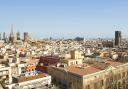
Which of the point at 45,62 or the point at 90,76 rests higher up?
the point at 45,62

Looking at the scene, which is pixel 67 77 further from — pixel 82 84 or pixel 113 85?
pixel 113 85

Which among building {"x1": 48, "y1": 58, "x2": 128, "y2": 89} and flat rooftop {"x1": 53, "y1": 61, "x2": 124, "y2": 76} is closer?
building {"x1": 48, "y1": 58, "x2": 128, "y2": 89}

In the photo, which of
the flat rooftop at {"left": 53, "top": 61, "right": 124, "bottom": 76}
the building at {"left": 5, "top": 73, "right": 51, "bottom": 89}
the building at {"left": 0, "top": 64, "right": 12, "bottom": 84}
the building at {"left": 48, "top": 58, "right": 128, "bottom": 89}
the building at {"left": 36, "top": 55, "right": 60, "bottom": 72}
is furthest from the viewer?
the building at {"left": 36, "top": 55, "right": 60, "bottom": 72}

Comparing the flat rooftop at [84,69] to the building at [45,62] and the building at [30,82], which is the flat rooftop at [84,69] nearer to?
the building at [30,82]

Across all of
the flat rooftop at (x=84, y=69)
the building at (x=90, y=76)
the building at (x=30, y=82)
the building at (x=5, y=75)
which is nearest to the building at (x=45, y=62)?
the building at (x=90, y=76)

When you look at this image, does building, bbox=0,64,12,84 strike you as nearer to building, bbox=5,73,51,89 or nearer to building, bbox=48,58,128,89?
building, bbox=5,73,51,89

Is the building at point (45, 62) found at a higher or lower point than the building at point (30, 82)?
higher

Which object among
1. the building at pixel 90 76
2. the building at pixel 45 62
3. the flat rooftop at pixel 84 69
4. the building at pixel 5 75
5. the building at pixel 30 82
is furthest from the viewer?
the building at pixel 45 62

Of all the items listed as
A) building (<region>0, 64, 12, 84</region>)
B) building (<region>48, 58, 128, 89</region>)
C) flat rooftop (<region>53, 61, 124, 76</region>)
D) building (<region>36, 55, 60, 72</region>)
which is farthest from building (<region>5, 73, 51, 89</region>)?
building (<region>36, 55, 60, 72</region>)

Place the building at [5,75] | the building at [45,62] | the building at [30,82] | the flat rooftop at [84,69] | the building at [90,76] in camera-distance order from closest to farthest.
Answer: the building at [30,82] < the building at [5,75] < the building at [90,76] < the flat rooftop at [84,69] < the building at [45,62]

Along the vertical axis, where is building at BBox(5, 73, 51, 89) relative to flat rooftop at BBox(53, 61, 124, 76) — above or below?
below

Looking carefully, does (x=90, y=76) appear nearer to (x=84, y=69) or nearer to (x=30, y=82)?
(x=84, y=69)

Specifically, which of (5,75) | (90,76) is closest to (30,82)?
(5,75)

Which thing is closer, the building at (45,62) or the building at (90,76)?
the building at (90,76)
